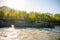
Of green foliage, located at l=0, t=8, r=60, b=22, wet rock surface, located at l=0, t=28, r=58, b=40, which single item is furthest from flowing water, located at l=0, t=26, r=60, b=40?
green foliage, located at l=0, t=8, r=60, b=22

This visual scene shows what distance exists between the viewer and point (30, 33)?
1676mm

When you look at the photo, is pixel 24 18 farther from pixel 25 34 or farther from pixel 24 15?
pixel 25 34

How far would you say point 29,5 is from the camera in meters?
1.74

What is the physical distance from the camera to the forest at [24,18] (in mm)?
1689

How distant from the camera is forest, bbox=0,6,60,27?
1689 mm

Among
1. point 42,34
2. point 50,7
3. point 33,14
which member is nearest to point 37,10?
point 33,14

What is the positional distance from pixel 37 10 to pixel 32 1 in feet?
0.48

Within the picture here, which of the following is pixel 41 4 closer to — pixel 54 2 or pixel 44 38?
pixel 54 2

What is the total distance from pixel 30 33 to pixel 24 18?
0.22 m

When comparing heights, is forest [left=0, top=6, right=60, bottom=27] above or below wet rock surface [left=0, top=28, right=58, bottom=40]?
above

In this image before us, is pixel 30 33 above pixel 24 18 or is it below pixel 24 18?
below

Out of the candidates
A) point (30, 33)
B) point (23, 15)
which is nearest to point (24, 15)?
point (23, 15)

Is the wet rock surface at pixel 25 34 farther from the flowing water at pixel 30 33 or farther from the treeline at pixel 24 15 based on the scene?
the treeline at pixel 24 15

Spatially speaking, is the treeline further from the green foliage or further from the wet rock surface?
the wet rock surface
